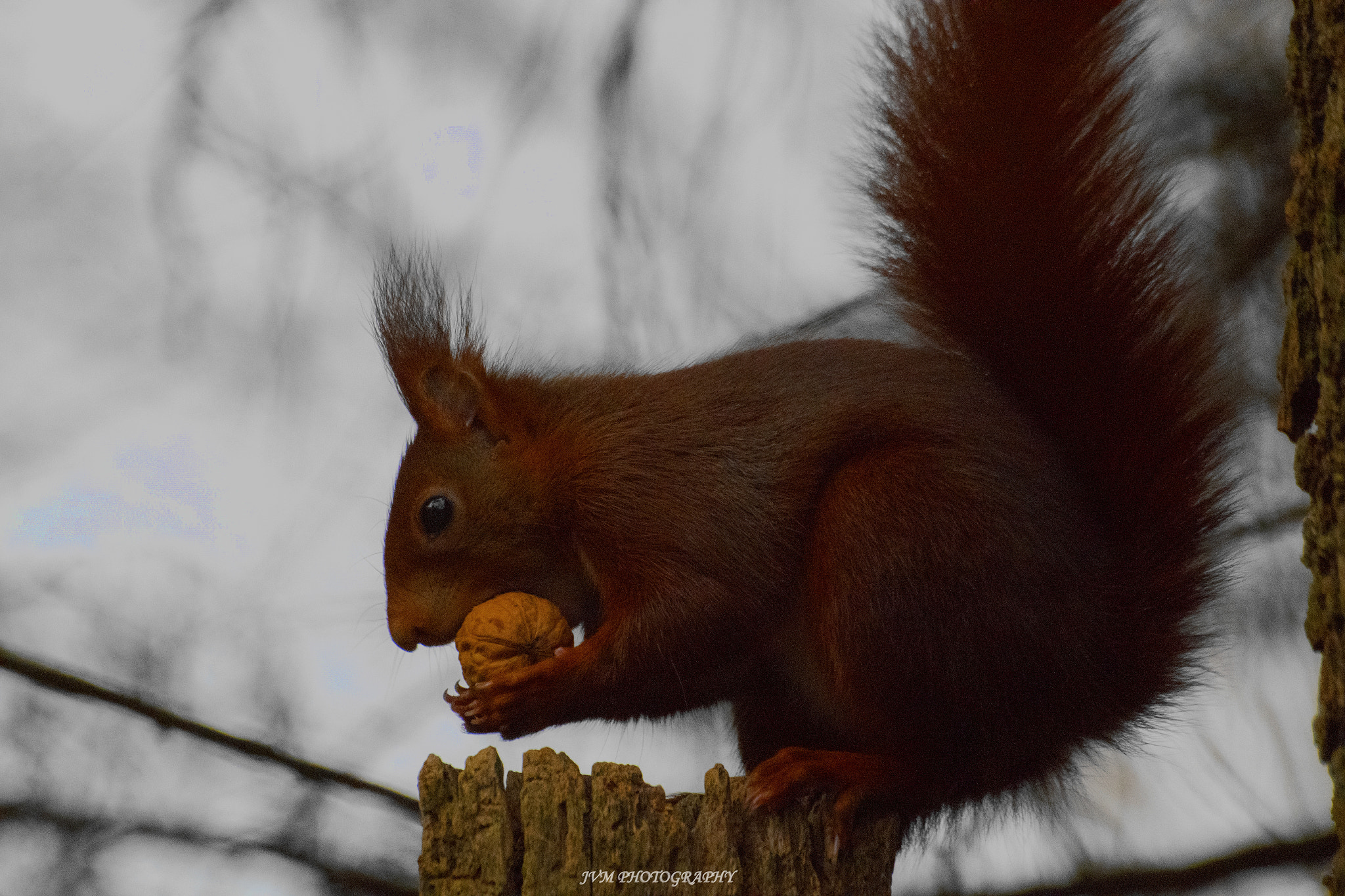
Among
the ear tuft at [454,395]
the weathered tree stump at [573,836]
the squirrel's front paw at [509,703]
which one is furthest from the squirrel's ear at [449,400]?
the weathered tree stump at [573,836]

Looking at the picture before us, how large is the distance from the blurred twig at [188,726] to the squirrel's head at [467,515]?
19.7 inches

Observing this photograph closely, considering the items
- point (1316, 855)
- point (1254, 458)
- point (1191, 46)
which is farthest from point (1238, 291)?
point (1316, 855)

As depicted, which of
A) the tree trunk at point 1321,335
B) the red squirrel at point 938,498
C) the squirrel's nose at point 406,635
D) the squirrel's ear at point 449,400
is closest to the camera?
the tree trunk at point 1321,335

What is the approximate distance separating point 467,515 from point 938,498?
55cm

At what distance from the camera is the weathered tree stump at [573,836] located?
1011 mm

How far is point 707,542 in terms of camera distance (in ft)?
4.19

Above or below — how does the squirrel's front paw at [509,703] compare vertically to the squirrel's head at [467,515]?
below

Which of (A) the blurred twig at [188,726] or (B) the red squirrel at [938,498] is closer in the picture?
(B) the red squirrel at [938,498]

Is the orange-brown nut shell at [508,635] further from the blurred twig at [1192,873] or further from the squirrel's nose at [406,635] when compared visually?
the blurred twig at [1192,873]

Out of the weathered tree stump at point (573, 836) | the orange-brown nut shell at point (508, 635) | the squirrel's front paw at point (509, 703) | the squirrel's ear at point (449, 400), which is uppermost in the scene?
the squirrel's ear at point (449, 400)

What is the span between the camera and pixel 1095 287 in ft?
4.24

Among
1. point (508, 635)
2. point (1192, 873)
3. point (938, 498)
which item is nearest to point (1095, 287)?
point (938, 498)

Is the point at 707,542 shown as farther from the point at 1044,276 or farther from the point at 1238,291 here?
the point at 1238,291

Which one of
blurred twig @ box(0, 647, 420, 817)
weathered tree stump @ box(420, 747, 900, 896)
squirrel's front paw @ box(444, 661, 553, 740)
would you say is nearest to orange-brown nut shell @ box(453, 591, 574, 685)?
squirrel's front paw @ box(444, 661, 553, 740)
